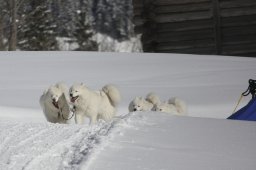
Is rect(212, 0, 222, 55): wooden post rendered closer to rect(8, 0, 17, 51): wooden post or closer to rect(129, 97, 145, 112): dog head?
rect(129, 97, 145, 112): dog head

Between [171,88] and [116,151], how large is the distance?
630 cm

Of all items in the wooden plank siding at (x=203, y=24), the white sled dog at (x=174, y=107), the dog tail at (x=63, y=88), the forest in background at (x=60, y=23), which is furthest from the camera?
the forest in background at (x=60, y=23)

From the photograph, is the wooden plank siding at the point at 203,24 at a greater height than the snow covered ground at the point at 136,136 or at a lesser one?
greater

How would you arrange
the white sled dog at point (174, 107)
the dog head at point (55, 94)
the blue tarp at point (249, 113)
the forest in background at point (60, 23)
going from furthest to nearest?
1. the forest in background at point (60, 23)
2. the white sled dog at point (174, 107)
3. the dog head at point (55, 94)
4. the blue tarp at point (249, 113)

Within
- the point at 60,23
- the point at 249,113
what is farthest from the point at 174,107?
the point at 60,23

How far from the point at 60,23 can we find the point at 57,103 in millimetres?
52543

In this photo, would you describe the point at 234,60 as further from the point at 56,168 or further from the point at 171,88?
the point at 56,168

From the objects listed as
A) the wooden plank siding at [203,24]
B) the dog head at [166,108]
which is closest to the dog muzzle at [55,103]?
the dog head at [166,108]

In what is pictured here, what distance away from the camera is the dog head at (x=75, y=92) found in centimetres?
681

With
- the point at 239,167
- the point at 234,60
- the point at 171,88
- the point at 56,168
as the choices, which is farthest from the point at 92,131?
the point at 234,60

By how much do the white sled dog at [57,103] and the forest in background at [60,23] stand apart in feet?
47.6

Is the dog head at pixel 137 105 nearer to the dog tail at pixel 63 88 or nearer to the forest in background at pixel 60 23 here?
the dog tail at pixel 63 88

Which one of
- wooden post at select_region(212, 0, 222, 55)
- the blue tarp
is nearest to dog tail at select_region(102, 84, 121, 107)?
the blue tarp

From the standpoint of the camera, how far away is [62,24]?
2266 inches
